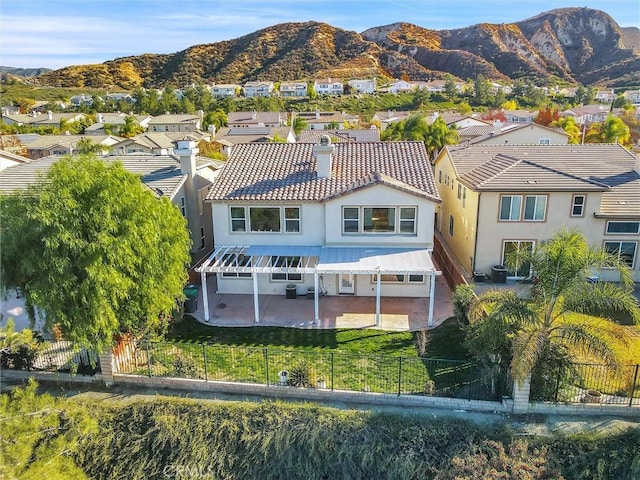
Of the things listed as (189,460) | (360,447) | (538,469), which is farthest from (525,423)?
(189,460)

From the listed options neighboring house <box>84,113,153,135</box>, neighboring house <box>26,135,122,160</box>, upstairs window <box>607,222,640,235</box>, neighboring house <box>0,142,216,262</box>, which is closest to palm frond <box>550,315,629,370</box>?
upstairs window <box>607,222,640,235</box>

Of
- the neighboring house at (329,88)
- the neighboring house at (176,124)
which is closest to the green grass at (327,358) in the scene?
the neighboring house at (176,124)

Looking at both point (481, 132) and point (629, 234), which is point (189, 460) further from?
point (481, 132)

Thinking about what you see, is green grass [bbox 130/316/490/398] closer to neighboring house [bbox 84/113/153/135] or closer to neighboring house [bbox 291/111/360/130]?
neighboring house [bbox 291/111/360/130]

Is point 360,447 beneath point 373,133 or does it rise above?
beneath

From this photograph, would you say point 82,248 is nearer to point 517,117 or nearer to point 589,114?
point 517,117

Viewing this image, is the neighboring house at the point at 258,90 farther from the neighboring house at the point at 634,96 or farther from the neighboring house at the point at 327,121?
the neighboring house at the point at 634,96
